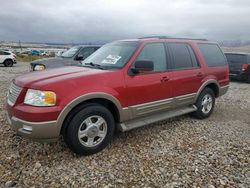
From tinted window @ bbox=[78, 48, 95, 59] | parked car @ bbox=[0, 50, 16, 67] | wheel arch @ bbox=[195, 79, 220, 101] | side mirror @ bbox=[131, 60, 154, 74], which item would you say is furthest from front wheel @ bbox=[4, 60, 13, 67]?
side mirror @ bbox=[131, 60, 154, 74]

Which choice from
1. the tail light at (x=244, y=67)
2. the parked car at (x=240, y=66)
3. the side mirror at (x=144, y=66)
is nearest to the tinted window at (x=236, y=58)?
the parked car at (x=240, y=66)

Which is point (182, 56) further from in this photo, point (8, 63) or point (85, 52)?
point (8, 63)

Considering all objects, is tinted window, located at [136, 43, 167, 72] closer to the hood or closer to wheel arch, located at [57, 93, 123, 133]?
the hood

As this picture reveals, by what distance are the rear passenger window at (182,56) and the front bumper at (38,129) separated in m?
2.67

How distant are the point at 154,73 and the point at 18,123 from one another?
8.04 feet

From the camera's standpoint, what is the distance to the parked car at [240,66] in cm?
1148

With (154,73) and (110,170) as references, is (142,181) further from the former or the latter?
(154,73)

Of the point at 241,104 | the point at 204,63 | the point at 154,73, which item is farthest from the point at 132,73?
the point at 241,104

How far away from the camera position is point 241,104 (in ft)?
23.8

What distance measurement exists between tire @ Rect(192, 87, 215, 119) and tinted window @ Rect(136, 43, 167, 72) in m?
1.47

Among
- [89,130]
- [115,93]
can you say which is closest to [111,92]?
[115,93]

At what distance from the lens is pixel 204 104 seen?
5.59 meters

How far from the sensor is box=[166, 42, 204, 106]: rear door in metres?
4.73

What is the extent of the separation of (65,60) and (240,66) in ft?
27.7
